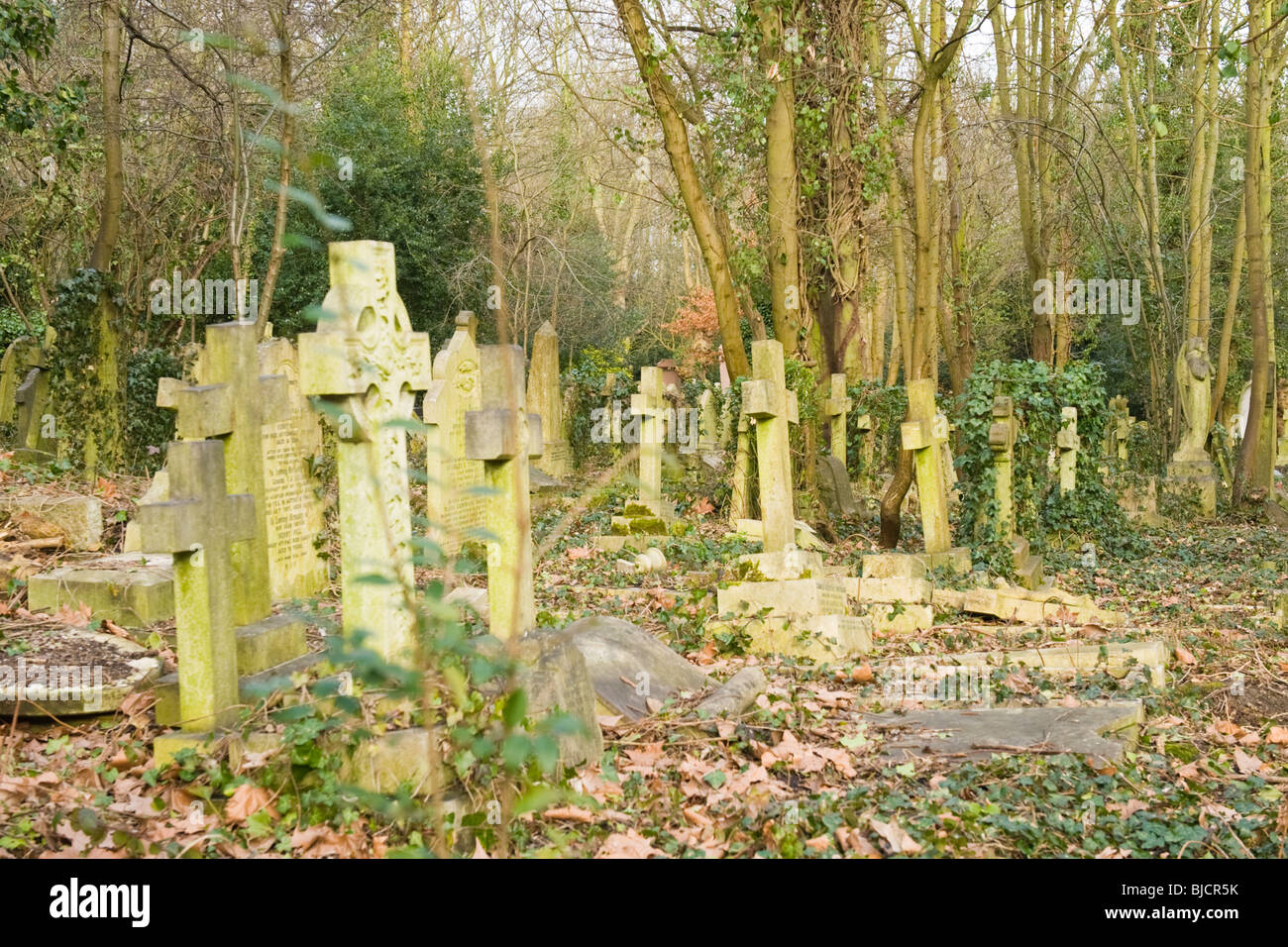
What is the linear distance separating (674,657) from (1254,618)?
5.01m

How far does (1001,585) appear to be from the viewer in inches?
362

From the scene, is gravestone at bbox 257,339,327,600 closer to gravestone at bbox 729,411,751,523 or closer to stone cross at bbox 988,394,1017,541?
gravestone at bbox 729,411,751,523

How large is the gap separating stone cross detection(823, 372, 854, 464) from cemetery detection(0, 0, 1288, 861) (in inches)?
5.7

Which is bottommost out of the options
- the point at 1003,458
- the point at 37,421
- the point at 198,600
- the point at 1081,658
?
the point at 1081,658

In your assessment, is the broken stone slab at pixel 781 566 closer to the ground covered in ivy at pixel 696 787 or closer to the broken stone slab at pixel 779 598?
the broken stone slab at pixel 779 598

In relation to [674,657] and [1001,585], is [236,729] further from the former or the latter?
[1001,585]

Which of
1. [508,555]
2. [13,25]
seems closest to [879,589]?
[508,555]

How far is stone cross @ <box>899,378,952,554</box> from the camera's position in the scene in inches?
390

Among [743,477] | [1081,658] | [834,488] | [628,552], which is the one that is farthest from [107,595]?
[834,488]

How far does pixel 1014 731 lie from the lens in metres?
4.92

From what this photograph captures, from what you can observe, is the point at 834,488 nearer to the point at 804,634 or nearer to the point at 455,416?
the point at 455,416

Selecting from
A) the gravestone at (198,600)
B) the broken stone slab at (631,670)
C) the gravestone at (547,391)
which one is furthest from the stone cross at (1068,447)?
the gravestone at (198,600)

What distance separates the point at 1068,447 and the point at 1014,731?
8.76 m

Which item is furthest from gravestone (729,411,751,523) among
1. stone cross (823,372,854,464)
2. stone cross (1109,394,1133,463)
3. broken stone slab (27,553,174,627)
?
stone cross (1109,394,1133,463)
